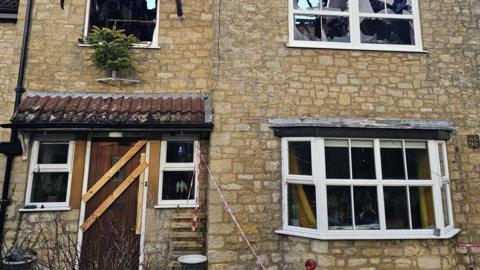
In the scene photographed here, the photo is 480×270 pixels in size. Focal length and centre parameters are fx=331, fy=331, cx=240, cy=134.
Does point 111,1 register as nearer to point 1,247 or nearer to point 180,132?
point 180,132

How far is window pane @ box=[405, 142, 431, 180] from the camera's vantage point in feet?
18.7

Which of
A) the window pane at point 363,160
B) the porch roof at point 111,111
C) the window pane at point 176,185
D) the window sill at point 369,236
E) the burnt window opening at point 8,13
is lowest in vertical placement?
the window sill at point 369,236

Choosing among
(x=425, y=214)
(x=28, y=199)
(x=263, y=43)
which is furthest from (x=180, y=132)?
(x=425, y=214)

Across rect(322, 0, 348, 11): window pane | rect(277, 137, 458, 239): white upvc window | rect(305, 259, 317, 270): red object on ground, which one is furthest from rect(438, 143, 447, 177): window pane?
rect(322, 0, 348, 11): window pane

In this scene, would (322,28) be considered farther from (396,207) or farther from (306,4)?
(396,207)

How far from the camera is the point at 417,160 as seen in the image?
5.78 metres

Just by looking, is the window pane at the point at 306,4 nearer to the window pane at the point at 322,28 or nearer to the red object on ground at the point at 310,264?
the window pane at the point at 322,28

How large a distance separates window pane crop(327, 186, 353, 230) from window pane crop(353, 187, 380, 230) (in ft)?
0.43

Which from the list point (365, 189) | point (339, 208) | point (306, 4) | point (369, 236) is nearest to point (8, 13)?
point (306, 4)

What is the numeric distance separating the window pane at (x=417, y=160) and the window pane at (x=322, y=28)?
7.52ft

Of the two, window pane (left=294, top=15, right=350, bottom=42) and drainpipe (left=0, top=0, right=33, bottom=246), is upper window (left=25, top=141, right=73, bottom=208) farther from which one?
window pane (left=294, top=15, right=350, bottom=42)

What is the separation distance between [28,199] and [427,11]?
8168 millimetres

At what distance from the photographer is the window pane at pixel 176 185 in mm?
6117

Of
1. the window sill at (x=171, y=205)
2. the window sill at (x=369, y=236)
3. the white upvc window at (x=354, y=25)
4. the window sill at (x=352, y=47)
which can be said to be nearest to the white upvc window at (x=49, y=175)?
the window sill at (x=171, y=205)
